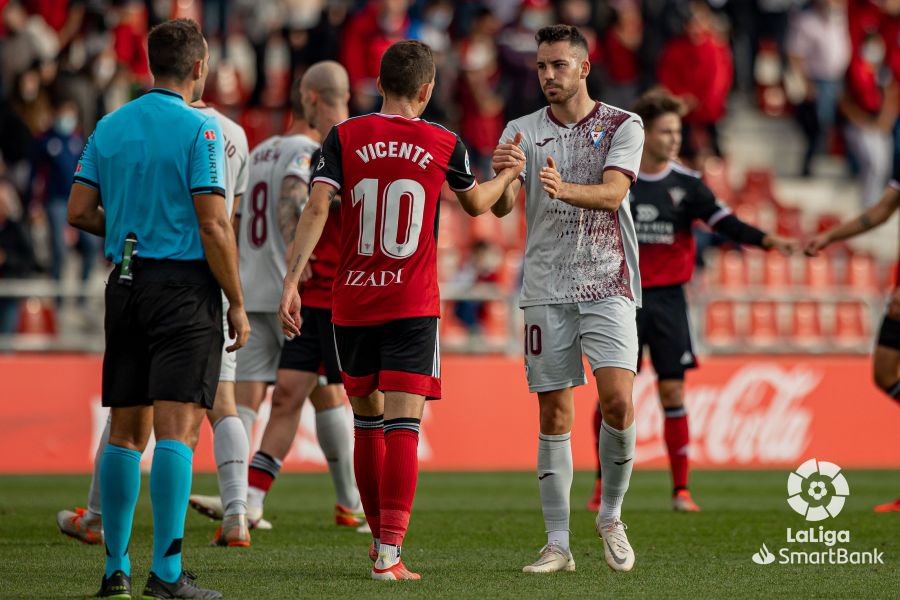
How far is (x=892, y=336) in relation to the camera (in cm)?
988

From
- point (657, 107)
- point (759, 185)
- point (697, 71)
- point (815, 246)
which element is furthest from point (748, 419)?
point (697, 71)

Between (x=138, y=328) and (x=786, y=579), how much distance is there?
3.14 meters

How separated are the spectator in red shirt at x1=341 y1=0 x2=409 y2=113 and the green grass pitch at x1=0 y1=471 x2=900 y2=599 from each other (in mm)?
8160

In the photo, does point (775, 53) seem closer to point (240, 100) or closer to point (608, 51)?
point (608, 51)

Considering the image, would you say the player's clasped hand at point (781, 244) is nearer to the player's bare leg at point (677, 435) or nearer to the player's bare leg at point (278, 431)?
the player's bare leg at point (677, 435)

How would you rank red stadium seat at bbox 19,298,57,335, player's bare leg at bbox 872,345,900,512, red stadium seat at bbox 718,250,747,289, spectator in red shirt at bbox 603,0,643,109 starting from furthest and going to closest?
spectator in red shirt at bbox 603,0,643,109
red stadium seat at bbox 718,250,747,289
red stadium seat at bbox 19,298,57,335
player's bare leg at bbox 872,345,900,512

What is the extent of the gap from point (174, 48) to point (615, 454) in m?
2.86

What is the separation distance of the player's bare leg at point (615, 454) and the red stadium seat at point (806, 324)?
881 centimetres

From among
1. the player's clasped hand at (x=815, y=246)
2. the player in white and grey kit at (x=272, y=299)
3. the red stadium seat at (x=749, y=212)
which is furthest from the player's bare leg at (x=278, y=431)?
the red stadium seat at (x=749, y=212)

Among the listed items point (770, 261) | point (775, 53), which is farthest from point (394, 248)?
point (775, 53)

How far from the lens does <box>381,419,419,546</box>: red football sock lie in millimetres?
6328

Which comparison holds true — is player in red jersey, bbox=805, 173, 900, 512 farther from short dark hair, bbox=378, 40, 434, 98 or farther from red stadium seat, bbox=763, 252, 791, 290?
red stadium seat, bbox=763, 252, 791, 290

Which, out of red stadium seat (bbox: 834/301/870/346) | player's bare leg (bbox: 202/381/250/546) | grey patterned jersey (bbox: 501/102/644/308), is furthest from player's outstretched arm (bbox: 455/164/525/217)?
red stadium seat (bbox: 834/301/870/346)

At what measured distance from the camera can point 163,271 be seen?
18.9ft
